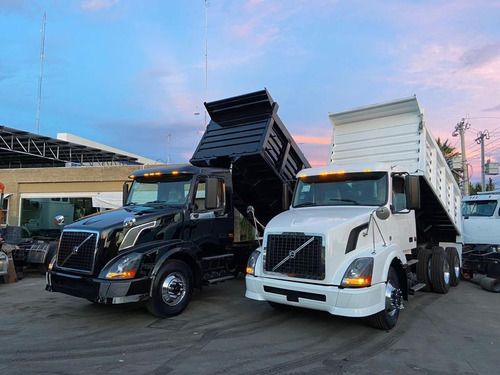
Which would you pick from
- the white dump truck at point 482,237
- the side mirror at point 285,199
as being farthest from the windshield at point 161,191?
the white dump truck at point 482,237

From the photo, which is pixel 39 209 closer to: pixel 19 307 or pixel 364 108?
pixel 19 307

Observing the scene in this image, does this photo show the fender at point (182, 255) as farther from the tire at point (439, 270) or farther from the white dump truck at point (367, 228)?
the tire at point (439, 270)

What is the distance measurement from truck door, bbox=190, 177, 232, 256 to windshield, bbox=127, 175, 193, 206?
23 centimetres

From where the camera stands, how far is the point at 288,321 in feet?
19.1

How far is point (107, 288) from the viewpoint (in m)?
5.29

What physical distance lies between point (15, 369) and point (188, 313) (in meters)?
2.67

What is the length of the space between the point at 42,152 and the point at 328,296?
20.4 metres

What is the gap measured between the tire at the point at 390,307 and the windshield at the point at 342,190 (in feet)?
3.81

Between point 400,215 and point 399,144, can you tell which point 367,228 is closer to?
point 400,215

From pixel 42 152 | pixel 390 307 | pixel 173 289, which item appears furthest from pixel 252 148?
pixel 42 152

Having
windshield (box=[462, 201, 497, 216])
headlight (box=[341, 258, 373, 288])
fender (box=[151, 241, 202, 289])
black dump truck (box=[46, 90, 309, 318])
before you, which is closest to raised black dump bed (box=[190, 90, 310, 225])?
black dump truck (box=[46, 90, 309, 318])

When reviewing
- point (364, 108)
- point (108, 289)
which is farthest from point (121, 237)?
point (364, 108)

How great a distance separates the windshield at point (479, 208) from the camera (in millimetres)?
10930

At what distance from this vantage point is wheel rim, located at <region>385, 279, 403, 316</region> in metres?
5.14
